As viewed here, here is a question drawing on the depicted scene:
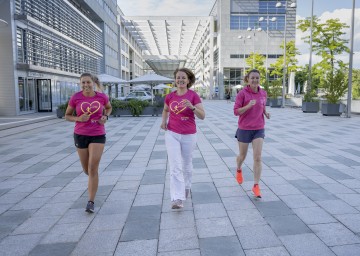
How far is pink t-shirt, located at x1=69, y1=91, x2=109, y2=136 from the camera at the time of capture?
4.14 meters

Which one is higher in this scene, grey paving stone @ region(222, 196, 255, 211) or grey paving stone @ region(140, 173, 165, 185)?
grey paving stone @ region(222, 196, 255, 211)

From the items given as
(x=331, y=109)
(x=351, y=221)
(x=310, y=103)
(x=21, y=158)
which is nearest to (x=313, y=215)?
(x=351, y=221)

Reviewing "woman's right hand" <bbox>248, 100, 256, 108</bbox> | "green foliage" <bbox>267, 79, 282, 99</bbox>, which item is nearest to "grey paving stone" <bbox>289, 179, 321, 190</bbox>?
"woman's right hand" <bbox>248, 100, 256, 108</bbox>

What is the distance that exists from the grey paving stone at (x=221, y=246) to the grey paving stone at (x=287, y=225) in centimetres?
53

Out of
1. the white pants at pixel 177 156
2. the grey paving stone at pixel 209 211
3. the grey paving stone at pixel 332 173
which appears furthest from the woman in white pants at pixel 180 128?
the grey paving stone at pixel 332 173

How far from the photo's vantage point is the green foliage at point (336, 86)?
18828 mm

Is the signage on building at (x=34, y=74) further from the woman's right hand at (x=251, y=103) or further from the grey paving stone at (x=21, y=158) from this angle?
the woman's right hand at (x=251, y=103)

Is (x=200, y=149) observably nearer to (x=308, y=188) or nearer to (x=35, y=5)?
(x=308, y=188)

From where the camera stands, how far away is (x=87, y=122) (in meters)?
4.16

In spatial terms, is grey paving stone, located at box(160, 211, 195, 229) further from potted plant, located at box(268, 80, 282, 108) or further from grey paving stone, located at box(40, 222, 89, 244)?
potted plant, located at box(268, 80, 282, 108)

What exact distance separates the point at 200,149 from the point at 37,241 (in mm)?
5806

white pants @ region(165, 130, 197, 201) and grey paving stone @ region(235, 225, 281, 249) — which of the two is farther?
white pants @ region(165, 130, 197, 201)

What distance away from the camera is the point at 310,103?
22.3 metres

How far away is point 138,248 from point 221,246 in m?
0.80
